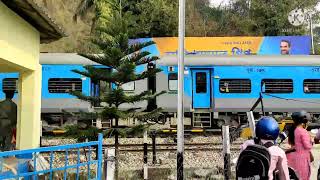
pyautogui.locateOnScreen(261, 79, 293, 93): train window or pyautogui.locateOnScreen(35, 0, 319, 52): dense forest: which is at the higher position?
pyautogui.locateOnScreen(35, 0, 319, 52): dense forest

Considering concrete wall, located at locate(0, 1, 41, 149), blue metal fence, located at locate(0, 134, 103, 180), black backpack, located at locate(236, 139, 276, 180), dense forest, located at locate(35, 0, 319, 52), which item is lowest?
blue metal fence, located at locate(0, 134, 103, 180)

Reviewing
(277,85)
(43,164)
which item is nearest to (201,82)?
(277,85)

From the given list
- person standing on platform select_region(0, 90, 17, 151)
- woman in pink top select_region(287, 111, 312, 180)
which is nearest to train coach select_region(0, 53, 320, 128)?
person standing on platform select_region(0, 90, 17, 151)

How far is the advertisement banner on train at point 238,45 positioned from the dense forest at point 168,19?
576 cm

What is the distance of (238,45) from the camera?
3141 centimetres

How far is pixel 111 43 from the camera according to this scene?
39.1 ft

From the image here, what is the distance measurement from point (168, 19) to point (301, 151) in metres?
34.0

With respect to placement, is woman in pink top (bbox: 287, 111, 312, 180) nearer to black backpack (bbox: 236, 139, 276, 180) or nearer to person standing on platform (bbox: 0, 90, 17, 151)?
black backpack (bbox: 236, 139, 276, 180)

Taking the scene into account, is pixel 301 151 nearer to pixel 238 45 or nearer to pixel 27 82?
pixel 27 82

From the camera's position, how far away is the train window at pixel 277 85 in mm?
18797

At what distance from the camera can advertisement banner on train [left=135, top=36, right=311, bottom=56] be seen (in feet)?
102

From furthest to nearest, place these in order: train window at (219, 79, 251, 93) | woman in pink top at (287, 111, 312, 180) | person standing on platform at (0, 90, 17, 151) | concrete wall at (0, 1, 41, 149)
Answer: train window at (219, 79, 251, 93), person standing on platform at (0, 90, 17, 151), concrete wall at (0, 1, 41, 149), woman in pink top at (287, 111, 312, 180)

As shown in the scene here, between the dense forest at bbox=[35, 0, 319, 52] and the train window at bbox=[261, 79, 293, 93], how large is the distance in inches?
737

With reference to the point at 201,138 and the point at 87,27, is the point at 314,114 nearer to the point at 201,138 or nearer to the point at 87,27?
the point at 201,138
